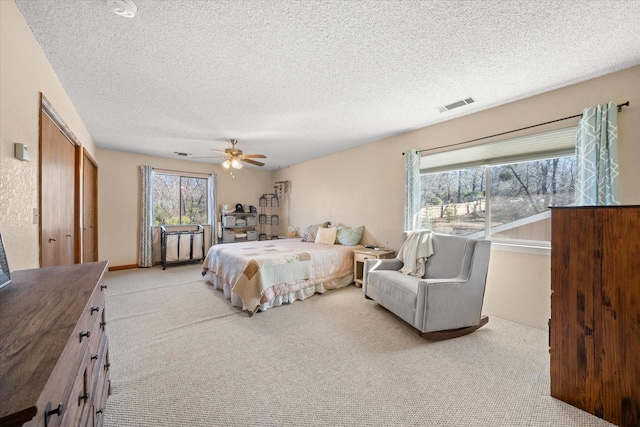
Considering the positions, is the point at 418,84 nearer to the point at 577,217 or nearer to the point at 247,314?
the point at 577,217

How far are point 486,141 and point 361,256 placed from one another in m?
2.27

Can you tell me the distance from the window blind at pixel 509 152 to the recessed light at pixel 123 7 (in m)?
3.44

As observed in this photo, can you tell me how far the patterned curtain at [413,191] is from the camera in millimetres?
3584

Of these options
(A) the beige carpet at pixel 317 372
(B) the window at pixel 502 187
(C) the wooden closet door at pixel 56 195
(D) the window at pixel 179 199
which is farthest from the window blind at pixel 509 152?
(D) the window at pixel 179 199

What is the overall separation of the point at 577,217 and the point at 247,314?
123 inches

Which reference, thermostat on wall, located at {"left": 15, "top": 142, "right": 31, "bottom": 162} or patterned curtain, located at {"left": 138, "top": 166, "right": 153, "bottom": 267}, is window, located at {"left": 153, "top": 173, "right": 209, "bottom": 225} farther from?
thermostat on wall, located at {"left": 15, "top": 142, "right": 31, "bottom": 162}

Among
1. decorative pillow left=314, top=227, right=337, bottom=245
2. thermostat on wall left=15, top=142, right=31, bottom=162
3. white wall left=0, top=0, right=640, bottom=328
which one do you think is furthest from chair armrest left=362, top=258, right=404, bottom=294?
thermostat on wall left=15, top=142, right=31, bottom=162

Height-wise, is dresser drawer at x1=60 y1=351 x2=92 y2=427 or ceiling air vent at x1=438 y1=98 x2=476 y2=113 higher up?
ceiling air vent at x1=438 y1=98 x2=476 y2=113

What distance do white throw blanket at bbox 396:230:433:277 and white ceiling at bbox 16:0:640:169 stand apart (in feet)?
5.18

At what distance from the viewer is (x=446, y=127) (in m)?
3.35

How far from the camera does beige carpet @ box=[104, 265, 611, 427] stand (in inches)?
60.1

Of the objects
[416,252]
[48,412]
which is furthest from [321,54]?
[416,252]

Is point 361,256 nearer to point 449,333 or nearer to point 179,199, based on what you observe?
point 449,333

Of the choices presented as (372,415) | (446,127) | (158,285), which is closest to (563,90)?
(446,127)
